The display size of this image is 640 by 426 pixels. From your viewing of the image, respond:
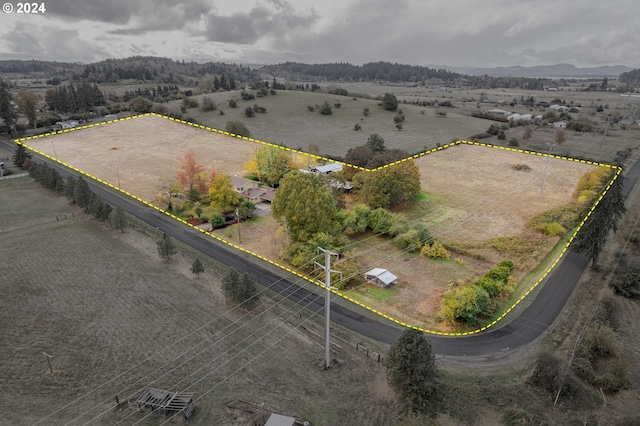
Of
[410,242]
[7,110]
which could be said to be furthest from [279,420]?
[7,110]

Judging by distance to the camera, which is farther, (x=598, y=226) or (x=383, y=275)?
(x=598, y=226)

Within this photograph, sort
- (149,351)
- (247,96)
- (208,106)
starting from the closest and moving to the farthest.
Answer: (149,351) → (208,106) → (247,96)

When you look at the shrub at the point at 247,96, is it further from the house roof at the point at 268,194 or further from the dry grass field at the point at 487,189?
the house roof at the point at 268,194

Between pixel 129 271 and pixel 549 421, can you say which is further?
pixel 129 271

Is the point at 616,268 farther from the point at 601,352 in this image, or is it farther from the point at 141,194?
the point at 141,194

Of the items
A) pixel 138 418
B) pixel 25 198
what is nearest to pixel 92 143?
pixel 25 198

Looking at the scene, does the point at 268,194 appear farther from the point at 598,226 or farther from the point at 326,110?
the point at 326,110
